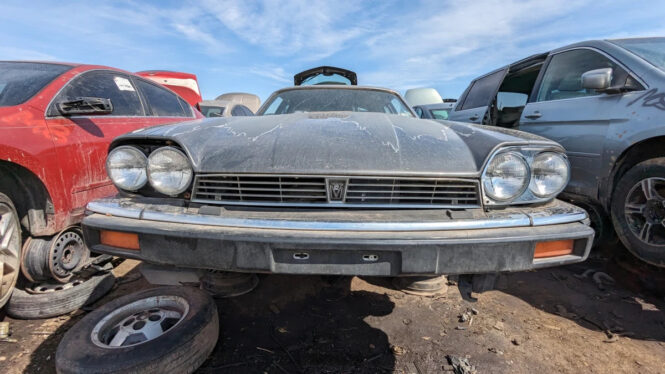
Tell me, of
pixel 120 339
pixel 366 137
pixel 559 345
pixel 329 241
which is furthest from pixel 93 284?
pixel 559 345

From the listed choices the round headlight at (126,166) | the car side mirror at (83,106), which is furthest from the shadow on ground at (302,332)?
the car side mirror at (83,106)

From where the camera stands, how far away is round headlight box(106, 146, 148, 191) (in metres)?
1.55

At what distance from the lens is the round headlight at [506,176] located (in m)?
1.47

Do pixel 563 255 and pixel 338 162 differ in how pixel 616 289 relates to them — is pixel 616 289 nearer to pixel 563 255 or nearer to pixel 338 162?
pixel 563 255

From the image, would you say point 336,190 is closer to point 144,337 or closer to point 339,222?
point 339,222

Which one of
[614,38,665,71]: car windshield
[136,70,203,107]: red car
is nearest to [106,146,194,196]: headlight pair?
[614,38,665,71]: car windshield

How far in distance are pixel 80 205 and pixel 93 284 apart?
596 mm

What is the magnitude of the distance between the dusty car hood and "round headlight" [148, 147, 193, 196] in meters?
0.06

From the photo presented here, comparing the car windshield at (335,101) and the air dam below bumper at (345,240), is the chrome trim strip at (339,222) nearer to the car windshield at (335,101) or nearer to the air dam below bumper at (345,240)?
the air dam below bumper at (345,240)

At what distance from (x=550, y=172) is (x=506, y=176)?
246mm

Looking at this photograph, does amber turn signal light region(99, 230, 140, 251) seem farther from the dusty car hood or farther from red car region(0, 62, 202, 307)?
red car region(0, 62, 202, 307)

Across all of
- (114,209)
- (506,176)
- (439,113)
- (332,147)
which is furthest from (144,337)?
(439,113)

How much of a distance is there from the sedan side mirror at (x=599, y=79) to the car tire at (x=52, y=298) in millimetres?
4263

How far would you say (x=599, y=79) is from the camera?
8.52 feet
